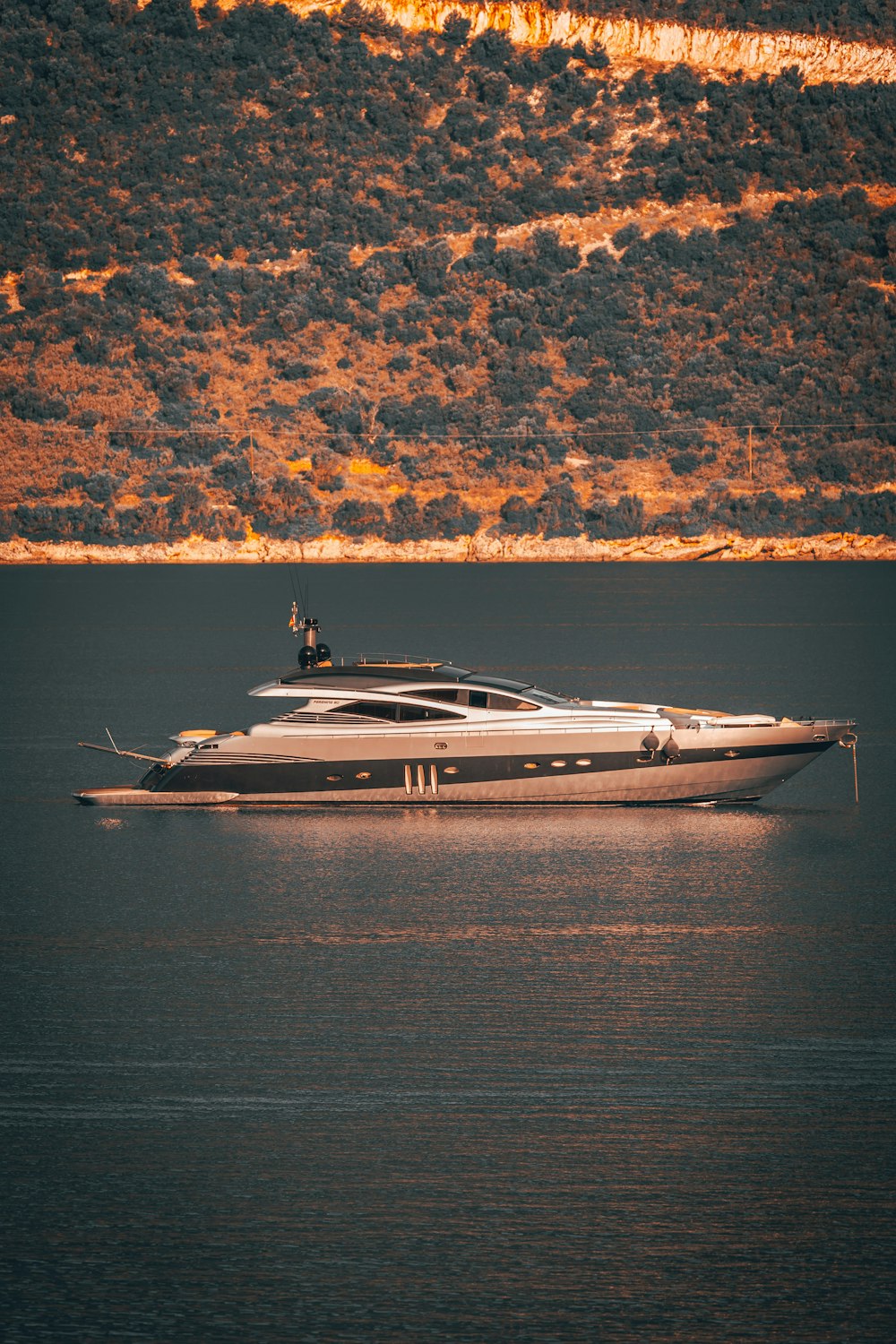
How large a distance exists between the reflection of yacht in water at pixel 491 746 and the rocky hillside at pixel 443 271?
331 ft

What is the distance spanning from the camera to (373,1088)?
15.8 meters

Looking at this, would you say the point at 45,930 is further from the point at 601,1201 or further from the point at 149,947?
the point at 601,1201

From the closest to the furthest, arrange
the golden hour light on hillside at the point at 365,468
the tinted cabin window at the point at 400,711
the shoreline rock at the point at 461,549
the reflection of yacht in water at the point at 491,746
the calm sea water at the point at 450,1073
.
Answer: the calm sea water at the point at 450,1073
the reflection of yacht in water at the point at 491,746
the tinted cabin window at the point at 400,711
the golden hour light on hillside at the point at 365,468
the shoreline rock at the point at 461,549

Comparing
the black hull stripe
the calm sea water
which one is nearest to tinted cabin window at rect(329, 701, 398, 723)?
the black hull stripe

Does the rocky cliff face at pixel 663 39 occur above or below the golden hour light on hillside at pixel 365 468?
above

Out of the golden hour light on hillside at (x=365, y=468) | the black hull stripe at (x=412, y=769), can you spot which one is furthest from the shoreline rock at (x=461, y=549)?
the black hull stripe at (x=412, y=769)

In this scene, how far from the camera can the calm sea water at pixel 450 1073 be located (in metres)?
12.0

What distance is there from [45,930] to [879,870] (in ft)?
38.6

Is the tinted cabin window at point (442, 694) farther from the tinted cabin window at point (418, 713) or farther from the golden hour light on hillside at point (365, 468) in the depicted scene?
the golden hour light on hillside at point (365, 468)

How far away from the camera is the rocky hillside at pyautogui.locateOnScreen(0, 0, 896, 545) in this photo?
13575 centimetres

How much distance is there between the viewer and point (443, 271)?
147m

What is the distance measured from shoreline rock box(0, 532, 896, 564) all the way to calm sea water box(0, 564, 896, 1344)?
332ft

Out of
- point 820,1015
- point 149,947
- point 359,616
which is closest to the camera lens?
point 820,1015

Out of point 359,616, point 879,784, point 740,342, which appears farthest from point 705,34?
point 879,784
